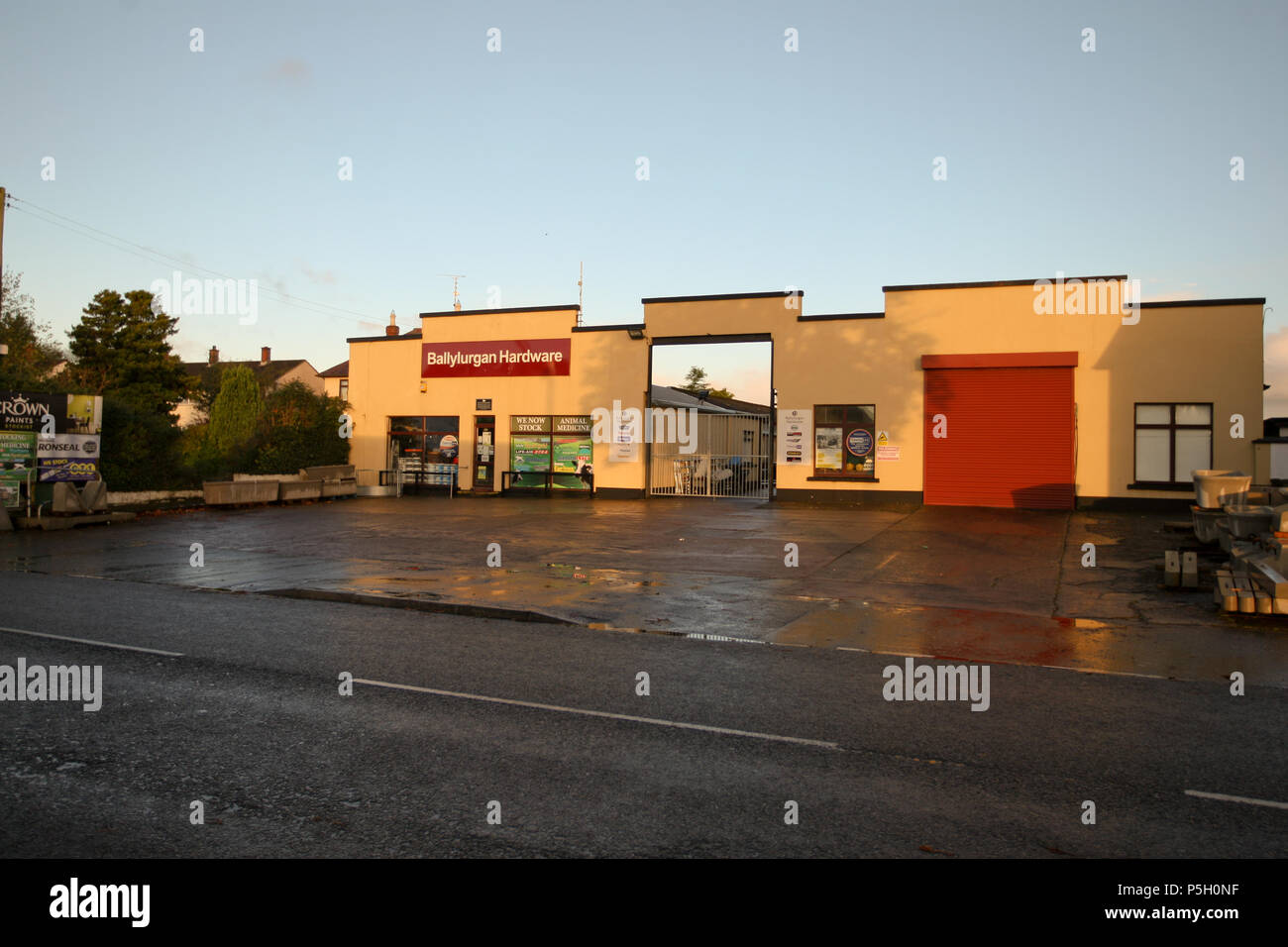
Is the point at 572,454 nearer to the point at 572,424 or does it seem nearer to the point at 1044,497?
the point at 572,424

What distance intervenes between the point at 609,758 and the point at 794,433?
2304cm

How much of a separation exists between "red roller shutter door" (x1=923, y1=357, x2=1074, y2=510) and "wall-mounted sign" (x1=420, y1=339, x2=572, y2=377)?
40.7 ft

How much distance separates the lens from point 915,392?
26.1m

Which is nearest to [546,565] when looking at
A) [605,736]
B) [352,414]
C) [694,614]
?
[694,614]

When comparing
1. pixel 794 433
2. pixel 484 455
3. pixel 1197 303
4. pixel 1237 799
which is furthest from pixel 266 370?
pixel 1237 799

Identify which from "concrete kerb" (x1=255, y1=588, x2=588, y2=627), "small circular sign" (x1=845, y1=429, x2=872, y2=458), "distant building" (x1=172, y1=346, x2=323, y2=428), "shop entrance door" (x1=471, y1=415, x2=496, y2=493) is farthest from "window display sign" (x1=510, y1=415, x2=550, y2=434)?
"distant building" (x1=172, y1=346, x2=323, y2=428)

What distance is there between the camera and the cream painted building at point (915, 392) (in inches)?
926

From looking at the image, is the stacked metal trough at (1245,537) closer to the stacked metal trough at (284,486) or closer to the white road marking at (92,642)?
the white road marking at (92,642)

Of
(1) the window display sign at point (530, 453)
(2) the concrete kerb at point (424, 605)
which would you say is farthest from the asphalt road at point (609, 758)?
(1) the window display sign at point (530, 453)
